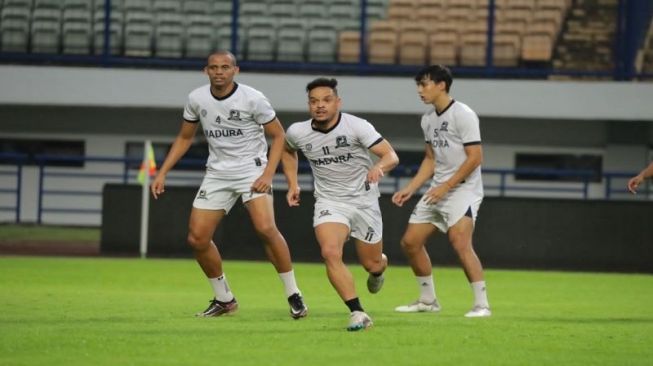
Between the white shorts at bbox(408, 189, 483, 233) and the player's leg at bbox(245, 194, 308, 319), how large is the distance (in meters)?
1.33

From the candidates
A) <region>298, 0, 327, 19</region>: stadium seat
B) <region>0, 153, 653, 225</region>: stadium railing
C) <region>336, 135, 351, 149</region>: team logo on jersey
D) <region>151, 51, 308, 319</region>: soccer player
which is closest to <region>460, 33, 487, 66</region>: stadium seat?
<region>0, 153, 653, 225</region>: stadium railing

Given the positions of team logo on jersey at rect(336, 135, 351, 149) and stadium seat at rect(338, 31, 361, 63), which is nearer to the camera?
team logo on jersey at rect(336, 135, 351, 149)

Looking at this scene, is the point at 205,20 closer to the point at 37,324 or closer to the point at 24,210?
the point at 24,210

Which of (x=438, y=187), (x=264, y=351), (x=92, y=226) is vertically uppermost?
(x=438, y=187)

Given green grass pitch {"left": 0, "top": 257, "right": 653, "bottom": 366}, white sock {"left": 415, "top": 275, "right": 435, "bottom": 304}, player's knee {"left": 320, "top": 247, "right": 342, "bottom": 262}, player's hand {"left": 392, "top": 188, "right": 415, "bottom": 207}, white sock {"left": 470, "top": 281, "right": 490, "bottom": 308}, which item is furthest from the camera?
white sock {"left": 415, "top": 275, "right": 435, "bottom": 304}

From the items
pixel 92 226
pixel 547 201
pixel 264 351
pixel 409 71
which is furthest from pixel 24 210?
pixel 264 351

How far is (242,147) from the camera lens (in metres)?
12.1

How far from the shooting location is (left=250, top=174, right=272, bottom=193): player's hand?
11.7m

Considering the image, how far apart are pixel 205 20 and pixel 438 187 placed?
17895 millimetres

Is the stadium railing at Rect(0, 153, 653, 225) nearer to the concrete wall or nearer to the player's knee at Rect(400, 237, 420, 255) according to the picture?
the concrete wall

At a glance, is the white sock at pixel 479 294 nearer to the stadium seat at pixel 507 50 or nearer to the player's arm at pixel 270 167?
the player's arm at pixel 270 167

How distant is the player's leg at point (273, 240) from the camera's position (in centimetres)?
1191

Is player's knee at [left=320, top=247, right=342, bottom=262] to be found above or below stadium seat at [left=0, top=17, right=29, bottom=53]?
below

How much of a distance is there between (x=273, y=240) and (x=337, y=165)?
0.89 metres
